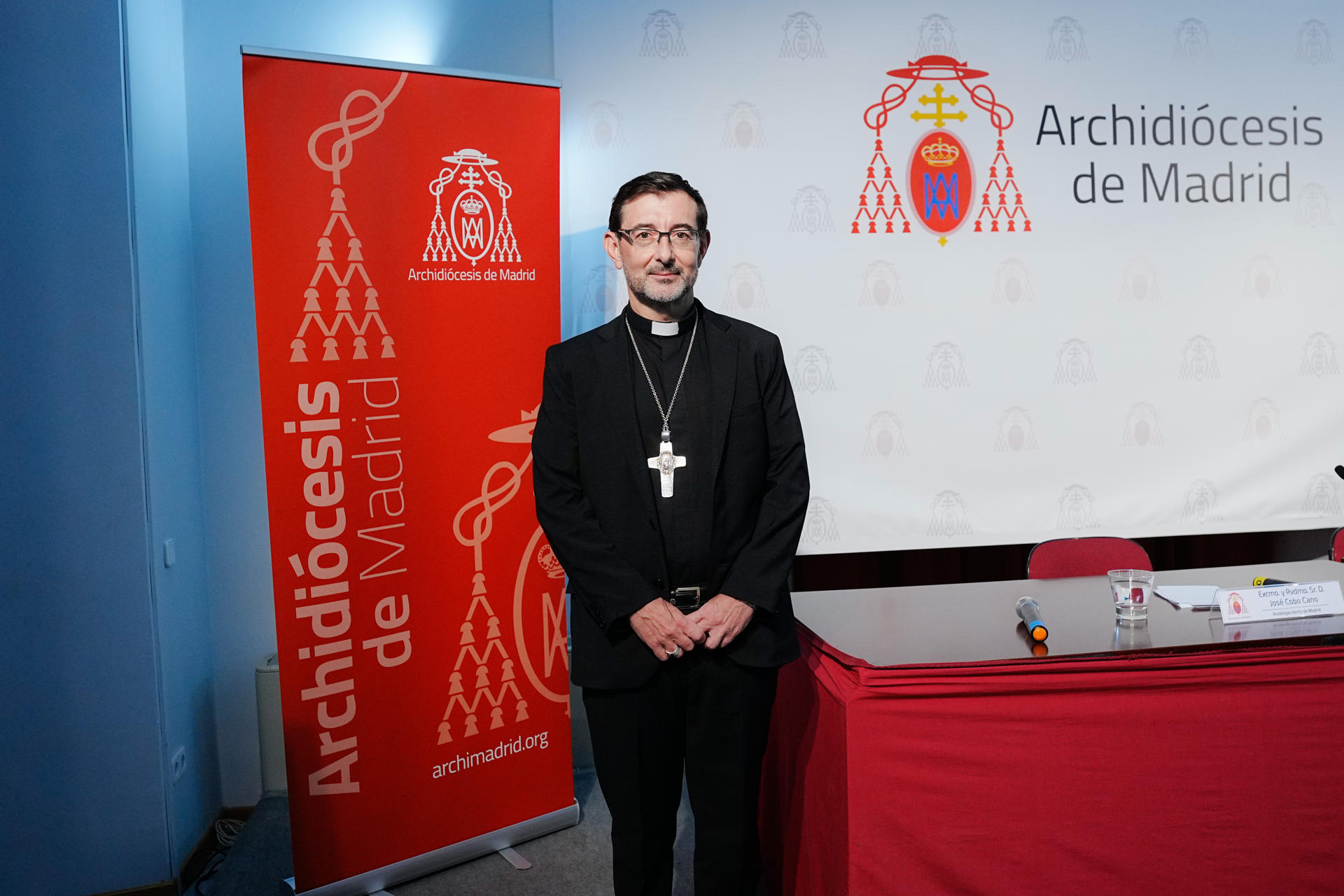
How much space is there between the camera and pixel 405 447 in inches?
92.8

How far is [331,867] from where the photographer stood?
2.30 metres

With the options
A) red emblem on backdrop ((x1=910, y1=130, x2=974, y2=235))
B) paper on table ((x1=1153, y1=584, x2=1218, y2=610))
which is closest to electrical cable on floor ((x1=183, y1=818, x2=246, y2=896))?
paper on table ((x1=1153, y1=584, x2=1218, y2=610))

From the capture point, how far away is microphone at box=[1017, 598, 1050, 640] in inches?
71.0

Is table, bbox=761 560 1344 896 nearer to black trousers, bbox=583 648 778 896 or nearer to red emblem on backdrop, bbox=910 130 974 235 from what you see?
black trousers, bbox=583 648 778 896

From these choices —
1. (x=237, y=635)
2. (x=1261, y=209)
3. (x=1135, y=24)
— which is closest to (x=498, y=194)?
(x=237, y=635)

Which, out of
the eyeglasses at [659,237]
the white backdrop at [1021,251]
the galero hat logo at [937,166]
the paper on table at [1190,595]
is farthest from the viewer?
the galero hat logo at [937,166]

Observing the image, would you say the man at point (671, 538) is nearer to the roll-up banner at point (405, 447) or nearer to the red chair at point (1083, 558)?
the roll-up banner at point (405, 447)

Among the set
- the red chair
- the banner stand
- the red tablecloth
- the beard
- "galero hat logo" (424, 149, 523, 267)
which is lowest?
the banner stand

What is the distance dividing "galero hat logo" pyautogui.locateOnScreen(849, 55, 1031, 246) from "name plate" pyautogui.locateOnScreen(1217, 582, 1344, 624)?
1.66 meters

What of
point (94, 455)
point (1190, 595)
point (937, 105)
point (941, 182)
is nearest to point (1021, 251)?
point (941, 182)

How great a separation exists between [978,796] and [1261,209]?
281cm

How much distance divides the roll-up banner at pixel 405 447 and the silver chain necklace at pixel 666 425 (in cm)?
70

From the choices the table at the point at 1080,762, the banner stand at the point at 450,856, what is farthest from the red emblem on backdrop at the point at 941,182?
the banner stand at the point at 450,856

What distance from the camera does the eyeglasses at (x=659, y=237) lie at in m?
1.80
